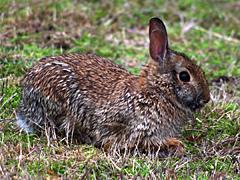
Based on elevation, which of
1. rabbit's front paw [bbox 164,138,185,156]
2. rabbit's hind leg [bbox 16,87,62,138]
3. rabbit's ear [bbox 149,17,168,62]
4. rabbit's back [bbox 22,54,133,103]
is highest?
rabbit's ear [bbox 149,17,168,62]

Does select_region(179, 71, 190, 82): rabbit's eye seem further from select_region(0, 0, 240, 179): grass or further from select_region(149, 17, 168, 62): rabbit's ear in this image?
select_region(0, 0, 240, 179): grass

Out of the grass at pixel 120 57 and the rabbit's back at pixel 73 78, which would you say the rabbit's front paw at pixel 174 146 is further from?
the rabbit's back at pixel 73 78

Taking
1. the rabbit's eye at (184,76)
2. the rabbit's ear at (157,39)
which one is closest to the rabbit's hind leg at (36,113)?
the rabbit's ear at (157,39)

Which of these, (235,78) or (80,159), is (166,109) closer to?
(80,159)

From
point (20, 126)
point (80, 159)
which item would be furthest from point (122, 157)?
point (20, 126)

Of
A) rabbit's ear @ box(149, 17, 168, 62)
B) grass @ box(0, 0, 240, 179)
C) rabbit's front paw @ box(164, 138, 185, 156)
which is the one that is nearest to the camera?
grass @ box(0, 0, 240, 179)

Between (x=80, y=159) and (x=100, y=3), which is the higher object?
(x=100, y=3)

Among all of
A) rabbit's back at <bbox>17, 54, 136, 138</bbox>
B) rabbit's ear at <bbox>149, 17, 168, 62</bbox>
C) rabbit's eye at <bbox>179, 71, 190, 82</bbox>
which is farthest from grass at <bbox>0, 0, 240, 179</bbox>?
rabbit's ear at <bbox>149, 17, 168, 62</bbox>
